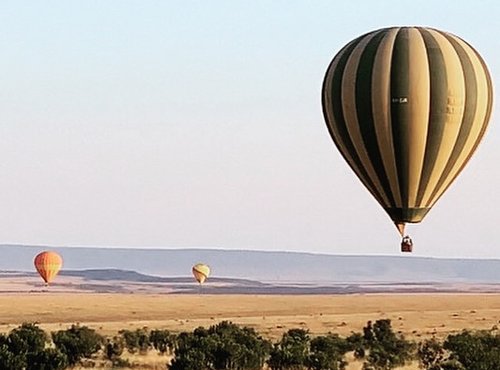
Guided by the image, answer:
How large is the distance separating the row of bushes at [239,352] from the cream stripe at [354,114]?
572cm

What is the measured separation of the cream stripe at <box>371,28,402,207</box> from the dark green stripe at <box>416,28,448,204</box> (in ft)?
3.06

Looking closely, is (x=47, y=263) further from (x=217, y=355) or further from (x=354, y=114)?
(x=354, y=114)

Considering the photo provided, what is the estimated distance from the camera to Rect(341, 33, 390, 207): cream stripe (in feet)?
123

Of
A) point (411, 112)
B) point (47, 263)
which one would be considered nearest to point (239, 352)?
point (411, 112)

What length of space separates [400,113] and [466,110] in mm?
2111

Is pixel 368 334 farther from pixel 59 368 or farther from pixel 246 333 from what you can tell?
pixel 59 368

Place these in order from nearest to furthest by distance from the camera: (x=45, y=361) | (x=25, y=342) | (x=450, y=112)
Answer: (x=45, y=361) < (x=450, y=112) < (x=25, y=342)

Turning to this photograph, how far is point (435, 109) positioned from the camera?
37219 millimetres

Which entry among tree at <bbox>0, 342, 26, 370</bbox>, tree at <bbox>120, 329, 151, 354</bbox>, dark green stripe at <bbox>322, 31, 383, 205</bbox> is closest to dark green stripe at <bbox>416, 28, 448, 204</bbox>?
dark green stripe at <bbox>322, 31, 383, 205</bbox>

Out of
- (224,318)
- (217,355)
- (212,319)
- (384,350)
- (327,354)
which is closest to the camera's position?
(217,355)

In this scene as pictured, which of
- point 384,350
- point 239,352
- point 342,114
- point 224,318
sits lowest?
point 239,352

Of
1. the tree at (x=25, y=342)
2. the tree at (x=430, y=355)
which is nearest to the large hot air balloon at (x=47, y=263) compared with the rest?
the tree at (x=430, y=355)

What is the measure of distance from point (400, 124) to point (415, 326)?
4257 cm

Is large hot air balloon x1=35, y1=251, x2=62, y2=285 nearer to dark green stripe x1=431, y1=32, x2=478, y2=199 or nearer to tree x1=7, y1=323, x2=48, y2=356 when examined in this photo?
tree x1=7, y1=323, x2=48, y2=356
